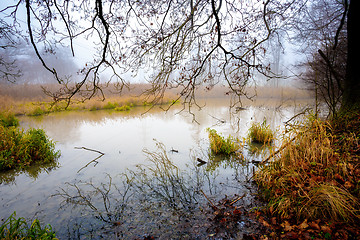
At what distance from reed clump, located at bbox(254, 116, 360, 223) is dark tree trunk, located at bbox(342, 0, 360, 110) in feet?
3.37

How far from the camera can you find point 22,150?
531cm

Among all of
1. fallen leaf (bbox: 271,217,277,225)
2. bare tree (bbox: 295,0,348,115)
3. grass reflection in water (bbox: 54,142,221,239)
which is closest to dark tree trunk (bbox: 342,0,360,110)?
bare tree (bbox: 295,0,348,115)

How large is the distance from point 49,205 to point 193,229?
2.75 m

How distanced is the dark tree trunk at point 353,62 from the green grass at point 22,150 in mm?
8305

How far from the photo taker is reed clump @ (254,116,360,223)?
93.3 inches

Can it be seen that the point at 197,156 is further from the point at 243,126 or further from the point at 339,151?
the point at 243,126

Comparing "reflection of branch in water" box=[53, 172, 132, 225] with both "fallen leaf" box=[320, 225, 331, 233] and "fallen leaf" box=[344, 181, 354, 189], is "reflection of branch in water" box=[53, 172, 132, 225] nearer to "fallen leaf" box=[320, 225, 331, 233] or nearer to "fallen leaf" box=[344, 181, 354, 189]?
"fallen leaf" box=[320, 225, 331, 233]

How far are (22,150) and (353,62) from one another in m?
9.11

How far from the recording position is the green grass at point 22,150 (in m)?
5.07

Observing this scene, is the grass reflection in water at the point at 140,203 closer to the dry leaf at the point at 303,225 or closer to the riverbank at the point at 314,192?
the riverbank at the point at 314,192

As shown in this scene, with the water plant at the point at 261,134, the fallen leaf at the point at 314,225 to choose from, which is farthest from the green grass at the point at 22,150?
the water plant at the point at 261,134

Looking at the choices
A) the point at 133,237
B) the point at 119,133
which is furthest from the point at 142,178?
the point at 119,133

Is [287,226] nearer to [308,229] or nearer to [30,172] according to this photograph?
[308,229]

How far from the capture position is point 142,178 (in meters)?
4.50
